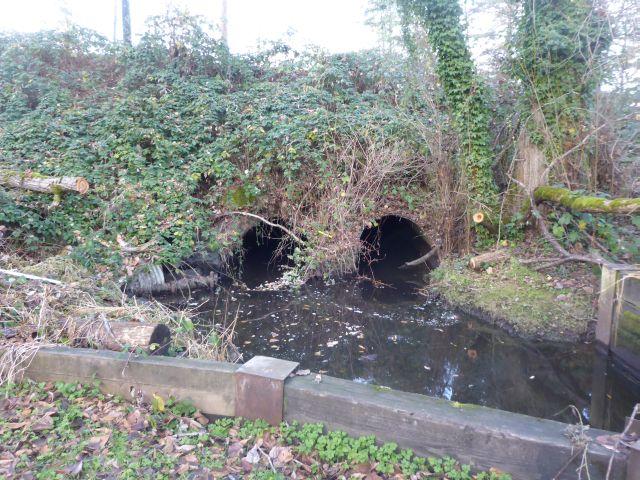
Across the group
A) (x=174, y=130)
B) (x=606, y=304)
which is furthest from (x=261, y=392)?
(x=174, y=130)

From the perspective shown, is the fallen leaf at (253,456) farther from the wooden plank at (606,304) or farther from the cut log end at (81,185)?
the cut log end at (81,185)

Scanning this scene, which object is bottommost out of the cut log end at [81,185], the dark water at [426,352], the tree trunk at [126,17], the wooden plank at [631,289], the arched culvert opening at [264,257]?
the dark water at [426,352]

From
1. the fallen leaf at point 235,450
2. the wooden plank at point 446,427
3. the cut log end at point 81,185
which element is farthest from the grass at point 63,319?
the cut log end at point 81,185

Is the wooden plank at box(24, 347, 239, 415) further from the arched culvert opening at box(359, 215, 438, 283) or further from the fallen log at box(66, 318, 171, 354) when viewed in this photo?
the arched culvert opening at box(359, 215, 438, 283)

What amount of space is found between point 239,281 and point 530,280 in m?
5.83

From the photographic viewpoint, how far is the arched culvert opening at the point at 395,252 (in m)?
10.8

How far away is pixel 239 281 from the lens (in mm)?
9891

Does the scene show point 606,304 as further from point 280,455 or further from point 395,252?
point 395,252

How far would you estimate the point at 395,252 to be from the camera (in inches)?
527

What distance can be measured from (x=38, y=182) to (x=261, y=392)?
6540 mm

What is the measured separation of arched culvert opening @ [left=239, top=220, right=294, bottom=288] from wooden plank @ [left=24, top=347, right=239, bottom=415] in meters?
5.43

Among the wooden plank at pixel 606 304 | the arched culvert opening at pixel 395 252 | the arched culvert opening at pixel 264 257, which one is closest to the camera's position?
the wooden plank at pixel 606 304

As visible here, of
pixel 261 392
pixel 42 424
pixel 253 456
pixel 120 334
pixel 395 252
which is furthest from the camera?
pixel 395 252

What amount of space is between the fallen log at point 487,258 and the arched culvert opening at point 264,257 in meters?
3.72
